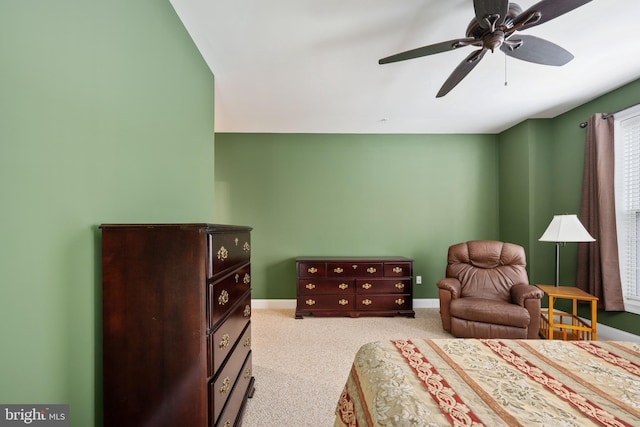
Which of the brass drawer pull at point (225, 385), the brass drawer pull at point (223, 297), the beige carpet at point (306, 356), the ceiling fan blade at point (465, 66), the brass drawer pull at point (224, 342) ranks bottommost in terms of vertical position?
the beige carpet at point (306, 356)

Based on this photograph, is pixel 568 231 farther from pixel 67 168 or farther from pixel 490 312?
pixel 67 168

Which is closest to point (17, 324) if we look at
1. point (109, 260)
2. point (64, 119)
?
point (109, 260)

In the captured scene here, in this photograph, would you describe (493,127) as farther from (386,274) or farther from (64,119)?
(64,119)

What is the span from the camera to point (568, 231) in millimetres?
2848

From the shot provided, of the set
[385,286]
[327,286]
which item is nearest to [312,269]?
[327,286]

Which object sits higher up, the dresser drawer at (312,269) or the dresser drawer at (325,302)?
the dresser drawer at (312,269)

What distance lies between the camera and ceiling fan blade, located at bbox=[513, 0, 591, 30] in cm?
133

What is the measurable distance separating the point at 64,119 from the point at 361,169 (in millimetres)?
3788

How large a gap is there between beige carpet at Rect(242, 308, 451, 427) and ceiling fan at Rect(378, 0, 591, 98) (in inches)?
97.4

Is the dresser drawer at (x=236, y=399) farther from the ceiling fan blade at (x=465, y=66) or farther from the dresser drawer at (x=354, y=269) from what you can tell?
the ceiling fan blade at (x=465, y=66)

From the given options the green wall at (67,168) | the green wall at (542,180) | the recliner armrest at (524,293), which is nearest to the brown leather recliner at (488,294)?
the recliner armrest at (524,293)

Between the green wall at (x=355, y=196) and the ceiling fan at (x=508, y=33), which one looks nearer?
the ceiling fan at (x=508, y=33)

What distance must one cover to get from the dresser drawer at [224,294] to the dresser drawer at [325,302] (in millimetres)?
2136

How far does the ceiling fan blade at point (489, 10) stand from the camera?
1.33m
